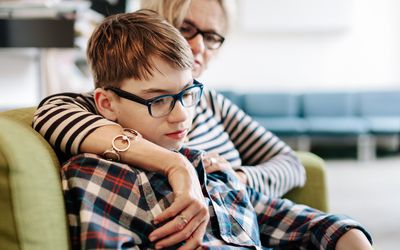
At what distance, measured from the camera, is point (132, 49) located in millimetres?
1003

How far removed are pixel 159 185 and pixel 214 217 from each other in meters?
0.15

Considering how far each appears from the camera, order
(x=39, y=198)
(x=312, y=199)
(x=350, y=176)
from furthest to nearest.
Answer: (x=350, y=176)
(x=312, y=199)
(x=39, y=198)

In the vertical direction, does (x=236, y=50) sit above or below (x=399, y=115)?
above

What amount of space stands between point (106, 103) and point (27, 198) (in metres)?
0.34

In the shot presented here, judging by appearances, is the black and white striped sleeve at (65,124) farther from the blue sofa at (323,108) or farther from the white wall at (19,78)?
the blue sofa at (323,108)

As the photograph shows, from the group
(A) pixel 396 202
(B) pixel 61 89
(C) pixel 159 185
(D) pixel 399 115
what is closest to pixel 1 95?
(B) pixel 61 89

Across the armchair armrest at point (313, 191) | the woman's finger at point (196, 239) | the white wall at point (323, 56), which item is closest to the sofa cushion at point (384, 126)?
the white wall at point (323, 56)

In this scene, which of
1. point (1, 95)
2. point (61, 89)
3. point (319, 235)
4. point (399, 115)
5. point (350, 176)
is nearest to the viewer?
point (319, 235)

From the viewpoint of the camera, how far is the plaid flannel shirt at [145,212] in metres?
0.86

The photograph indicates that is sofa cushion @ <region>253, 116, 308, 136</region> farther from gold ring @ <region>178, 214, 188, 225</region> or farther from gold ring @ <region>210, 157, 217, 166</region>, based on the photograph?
gold ring @ <region>178, 214, 188, 225</region>

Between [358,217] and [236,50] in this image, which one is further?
[236,50]

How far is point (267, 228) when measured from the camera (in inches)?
48.6

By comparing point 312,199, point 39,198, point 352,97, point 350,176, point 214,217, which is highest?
point 39,198

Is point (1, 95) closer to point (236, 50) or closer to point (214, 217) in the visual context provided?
point (214, 217)
